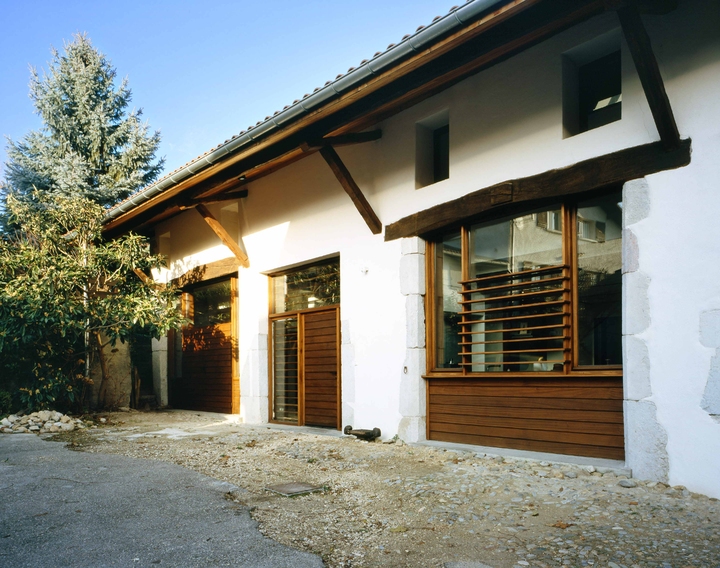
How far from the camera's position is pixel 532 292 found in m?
6.18

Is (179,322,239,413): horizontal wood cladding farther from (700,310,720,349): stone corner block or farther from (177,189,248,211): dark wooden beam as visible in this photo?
(700,310,720,349): stone corner block

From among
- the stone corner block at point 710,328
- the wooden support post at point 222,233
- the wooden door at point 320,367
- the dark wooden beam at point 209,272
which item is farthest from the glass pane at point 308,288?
the stone corner block at point 710,328

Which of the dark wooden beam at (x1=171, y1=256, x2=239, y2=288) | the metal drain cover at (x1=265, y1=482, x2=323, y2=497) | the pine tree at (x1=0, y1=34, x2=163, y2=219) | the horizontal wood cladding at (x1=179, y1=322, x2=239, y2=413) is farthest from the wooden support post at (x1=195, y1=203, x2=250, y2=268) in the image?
the pine tree at (x1=0, y1=34, x2=163, y2=219)

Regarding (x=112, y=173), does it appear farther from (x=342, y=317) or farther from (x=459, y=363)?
(x=459, y=363)

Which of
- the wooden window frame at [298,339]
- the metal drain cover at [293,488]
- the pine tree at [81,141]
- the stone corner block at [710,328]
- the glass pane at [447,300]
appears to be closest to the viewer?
the stone corner block at [710,328]

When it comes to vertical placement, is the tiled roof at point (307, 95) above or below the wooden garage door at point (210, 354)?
above

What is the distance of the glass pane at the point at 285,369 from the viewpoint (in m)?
9.75

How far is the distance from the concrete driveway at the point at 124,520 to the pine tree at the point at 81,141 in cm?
1229

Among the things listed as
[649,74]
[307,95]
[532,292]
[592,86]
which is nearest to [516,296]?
[532,292]

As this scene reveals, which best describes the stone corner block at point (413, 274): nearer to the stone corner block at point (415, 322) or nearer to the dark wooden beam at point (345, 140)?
the stone corner block at point (415, 322)

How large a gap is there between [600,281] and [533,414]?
1.48 m

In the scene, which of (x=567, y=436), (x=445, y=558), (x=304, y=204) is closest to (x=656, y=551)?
(x=445, y=558)

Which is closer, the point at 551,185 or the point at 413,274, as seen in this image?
the point at 551,185

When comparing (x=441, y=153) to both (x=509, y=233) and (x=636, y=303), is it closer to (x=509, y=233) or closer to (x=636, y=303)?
(x=509, y=233)
